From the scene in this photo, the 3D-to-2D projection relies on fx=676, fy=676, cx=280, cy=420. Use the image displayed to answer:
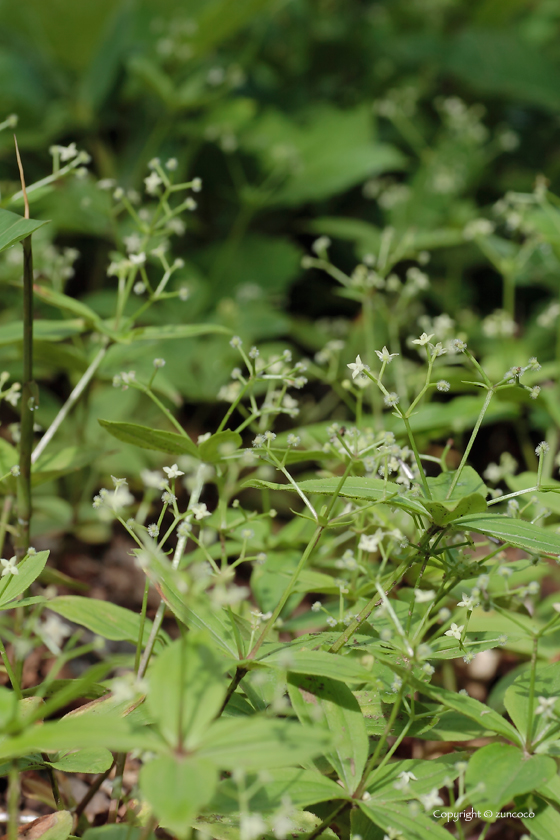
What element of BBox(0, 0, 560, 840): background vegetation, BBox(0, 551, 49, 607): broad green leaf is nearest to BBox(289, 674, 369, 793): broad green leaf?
BBox(0, 551, 49, 607): broad green leaf

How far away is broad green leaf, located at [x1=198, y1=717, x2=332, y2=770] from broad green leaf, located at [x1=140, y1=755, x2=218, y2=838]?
0.02 meters

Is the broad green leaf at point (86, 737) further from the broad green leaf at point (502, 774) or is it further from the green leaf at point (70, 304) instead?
the green leaf at point (70, 304)

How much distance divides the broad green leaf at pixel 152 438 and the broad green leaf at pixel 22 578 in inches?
7.6

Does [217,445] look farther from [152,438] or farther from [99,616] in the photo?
[99,616]

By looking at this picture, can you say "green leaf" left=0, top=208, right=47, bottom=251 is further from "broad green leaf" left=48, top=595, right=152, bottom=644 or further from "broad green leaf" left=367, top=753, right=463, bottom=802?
"broad green leaf" left=367, top=753, right=463, bottom=802

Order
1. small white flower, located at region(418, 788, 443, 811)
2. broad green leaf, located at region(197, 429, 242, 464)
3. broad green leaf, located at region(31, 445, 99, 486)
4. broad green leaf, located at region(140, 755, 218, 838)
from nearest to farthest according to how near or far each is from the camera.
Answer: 1. broad green leaf, located at region(140, 755, 218, 838)
2. small white flower, located at region(418, 788, 443, 811)
3. broad green leaf, located at region(197, 429, 242, 464)
4. broad green leaf, located at region(31, 445, 99, 486)

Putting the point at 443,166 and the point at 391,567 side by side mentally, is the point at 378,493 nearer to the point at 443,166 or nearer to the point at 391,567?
the point at 391,567

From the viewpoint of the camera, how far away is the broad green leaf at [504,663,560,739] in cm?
76

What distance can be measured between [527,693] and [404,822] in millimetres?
223

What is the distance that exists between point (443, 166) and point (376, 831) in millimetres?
2357

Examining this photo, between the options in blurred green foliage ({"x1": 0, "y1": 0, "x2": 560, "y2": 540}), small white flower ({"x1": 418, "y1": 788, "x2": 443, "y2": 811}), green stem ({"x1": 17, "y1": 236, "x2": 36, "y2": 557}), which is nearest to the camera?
small white flower ({"x1": 418, "y1": 788, "x2": 443, "y2": 811})

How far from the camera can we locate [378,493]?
0.79 meters

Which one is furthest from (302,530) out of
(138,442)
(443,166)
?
(443,166)

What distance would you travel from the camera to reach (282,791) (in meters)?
0.68
